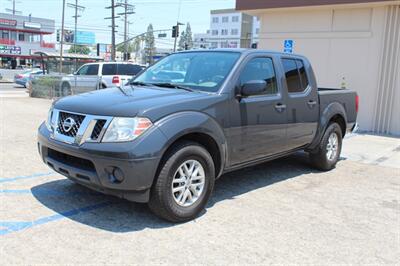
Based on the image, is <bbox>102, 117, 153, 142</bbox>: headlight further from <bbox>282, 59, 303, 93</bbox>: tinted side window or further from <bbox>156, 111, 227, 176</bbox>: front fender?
<bbox>282, 59, 303, 93</bbox>: tinted side window

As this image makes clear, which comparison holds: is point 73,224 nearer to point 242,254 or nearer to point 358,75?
point 242,254

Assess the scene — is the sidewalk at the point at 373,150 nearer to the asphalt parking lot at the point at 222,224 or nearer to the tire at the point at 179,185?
the asphalt parking lot at the point at 222,224

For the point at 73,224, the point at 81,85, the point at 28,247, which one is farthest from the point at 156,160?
the point at 81,85

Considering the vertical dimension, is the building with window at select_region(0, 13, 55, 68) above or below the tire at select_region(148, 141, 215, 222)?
above

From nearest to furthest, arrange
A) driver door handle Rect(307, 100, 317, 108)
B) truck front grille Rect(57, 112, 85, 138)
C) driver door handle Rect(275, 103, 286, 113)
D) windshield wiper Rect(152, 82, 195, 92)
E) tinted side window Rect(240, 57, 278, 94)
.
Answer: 1. truck front grille Rect(57, 112, 85, 138)
2. windshield wiper Rect(152, 82, 195, 92)
3. tinted side window Rect(240, 57, 278, 94)
4. driver door handle Rect(275, 103, 286, 113)
5. driver door handle Rect(307, 100, 317, 108)

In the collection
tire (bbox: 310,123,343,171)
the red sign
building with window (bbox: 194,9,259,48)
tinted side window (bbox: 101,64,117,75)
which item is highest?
building with window (bbox: 194,9,259,48)

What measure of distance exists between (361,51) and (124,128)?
10.1 metres

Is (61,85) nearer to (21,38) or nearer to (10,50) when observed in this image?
(10,50)

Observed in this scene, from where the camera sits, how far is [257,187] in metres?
5.83

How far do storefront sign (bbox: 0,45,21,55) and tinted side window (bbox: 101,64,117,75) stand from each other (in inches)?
2273

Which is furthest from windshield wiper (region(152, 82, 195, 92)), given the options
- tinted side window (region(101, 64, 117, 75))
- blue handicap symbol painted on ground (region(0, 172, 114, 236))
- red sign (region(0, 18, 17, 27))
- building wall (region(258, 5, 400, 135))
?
red sign (region(0, 18, 17, 27))

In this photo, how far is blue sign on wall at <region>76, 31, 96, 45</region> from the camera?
9750cm

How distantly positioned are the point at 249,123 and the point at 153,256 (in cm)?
217

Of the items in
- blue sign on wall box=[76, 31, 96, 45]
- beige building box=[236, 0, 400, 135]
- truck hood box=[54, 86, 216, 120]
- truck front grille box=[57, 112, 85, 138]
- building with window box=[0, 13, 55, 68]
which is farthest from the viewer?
blue sign on wall box=[76, 31, 96, 45]
